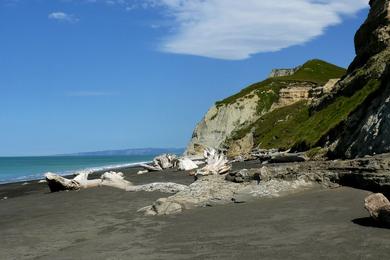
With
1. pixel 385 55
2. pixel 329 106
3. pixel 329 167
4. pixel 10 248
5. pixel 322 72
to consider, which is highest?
pixel 322 72

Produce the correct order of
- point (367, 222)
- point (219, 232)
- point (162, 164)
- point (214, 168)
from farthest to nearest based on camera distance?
point (162, 164) → point (214, 168) → point (219, 232) → point (367, 222)

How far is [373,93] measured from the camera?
31.5 m

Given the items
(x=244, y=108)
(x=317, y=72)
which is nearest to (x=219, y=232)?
(x=244, y=108)

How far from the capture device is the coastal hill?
27683 mm

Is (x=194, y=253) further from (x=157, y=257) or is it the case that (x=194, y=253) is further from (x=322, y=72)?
(x=322, y=72)

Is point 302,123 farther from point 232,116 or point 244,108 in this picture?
point 244,108

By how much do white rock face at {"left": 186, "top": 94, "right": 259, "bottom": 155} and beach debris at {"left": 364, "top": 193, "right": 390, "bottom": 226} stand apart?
320 ft

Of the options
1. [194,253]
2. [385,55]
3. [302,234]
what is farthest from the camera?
[385,55]

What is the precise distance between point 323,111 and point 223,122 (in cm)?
5557

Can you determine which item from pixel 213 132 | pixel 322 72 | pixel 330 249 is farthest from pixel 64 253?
pixel 322 72

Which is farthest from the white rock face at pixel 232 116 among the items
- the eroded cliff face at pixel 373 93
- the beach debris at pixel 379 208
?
the beach debris at pixel 379 208

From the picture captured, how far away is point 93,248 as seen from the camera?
1266 cm

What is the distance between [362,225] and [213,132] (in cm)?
10118

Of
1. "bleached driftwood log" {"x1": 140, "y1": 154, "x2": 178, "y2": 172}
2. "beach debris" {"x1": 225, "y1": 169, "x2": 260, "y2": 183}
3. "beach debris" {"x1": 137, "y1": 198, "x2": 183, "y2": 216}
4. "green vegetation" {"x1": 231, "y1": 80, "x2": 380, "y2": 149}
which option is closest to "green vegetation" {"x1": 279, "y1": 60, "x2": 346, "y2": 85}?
"green vegetation" {"x1": 231, "y1": 80, "x2": 380, "y2": 149}
